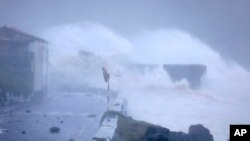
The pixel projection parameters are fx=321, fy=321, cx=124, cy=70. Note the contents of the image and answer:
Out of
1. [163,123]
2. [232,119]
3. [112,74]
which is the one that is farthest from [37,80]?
[112,74]

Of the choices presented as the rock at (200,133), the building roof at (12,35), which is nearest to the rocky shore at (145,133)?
the rock at (200,133)

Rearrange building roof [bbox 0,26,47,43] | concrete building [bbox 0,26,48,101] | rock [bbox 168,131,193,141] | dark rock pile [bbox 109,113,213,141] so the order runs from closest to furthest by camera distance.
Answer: dark rock pile [bbox 109,113,213,141], rock [bbox 168,131,193,141], concrete building [bbox 0,26,48,101], building roof [bbox 0,26,47,43]

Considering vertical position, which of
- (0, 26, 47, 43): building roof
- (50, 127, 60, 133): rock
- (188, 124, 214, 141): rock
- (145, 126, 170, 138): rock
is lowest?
(188, 124, 214, 141): rock

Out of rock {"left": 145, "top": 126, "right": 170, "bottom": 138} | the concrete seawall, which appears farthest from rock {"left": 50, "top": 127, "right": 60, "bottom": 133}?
rock {"left": 145, "top": 126, "right": 170, "bottom": 138}

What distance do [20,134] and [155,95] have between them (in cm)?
3381

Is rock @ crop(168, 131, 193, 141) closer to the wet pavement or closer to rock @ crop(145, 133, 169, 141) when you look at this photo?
rock @ crop(145, 133, 169, 141)

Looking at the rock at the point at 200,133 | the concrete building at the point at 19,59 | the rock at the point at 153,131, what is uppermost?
the concrete building at the point at 19,59

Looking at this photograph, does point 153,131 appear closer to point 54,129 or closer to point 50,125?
point 54,129

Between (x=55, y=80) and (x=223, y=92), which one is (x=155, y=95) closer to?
(x=223, y=92)

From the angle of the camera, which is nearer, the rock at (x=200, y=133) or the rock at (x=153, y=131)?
the rock at (x=153, y=131)

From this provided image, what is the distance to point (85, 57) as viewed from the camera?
59.2 metres

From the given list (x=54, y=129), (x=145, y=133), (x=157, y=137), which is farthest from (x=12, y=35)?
(x=157, y=137)

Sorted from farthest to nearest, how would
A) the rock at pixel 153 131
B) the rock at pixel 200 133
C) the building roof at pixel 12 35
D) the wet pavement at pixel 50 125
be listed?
the building roof at pixel 12 35 → the rock at pixel 200 133 → the wet pavement at pixel 50 125 → the rock at pixel 153 131

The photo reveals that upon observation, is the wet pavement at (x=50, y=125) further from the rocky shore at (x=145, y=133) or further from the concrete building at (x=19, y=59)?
the concrete building at (x=19, y=59)
